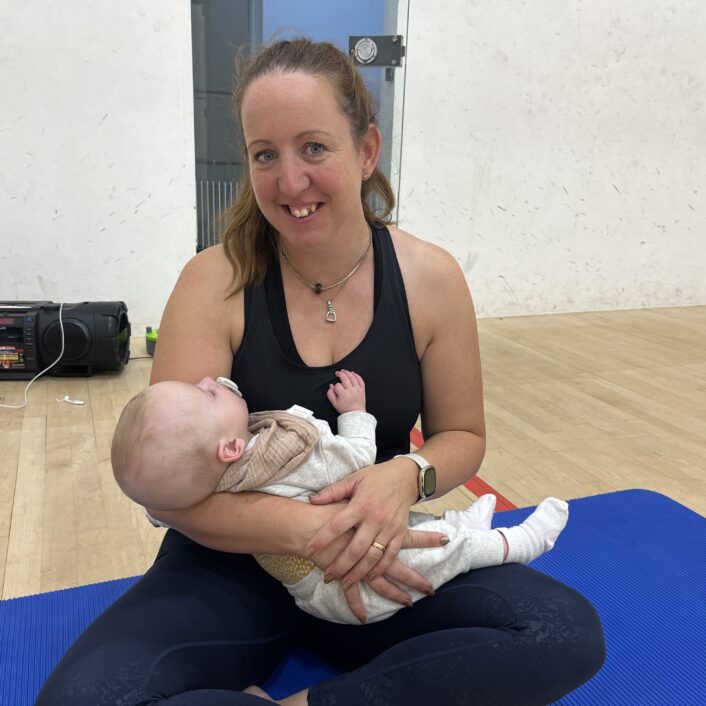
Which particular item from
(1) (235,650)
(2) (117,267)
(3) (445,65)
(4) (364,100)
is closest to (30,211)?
(2) (117,267)

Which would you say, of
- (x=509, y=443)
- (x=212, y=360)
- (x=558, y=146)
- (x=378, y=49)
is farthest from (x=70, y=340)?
(x=558, y=146)

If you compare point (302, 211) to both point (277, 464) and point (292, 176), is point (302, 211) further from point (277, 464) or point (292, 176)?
point (277, 464)

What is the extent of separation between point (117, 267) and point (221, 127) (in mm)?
1045

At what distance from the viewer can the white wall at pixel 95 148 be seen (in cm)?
337

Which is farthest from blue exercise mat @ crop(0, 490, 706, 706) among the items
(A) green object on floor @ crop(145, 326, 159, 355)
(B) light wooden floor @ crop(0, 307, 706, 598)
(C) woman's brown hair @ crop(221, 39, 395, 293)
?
(A) green object on floor @ crop(145, 326, 159, 355)

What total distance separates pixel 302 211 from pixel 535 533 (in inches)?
27.1

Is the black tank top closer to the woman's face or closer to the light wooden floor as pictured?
the woman's face

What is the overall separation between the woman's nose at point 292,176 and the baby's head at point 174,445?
37cm

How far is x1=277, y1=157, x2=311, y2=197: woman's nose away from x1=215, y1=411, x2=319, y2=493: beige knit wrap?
391 millimetres

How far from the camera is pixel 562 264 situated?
4.76 m

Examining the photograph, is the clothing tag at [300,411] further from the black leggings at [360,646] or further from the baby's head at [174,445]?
the black leggings at [360,646]

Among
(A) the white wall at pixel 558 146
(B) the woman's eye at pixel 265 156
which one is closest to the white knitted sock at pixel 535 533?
(B) the woman's eye at pixel 265 156

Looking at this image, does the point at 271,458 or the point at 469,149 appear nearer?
the point at 271,458

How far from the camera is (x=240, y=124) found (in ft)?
4.20
